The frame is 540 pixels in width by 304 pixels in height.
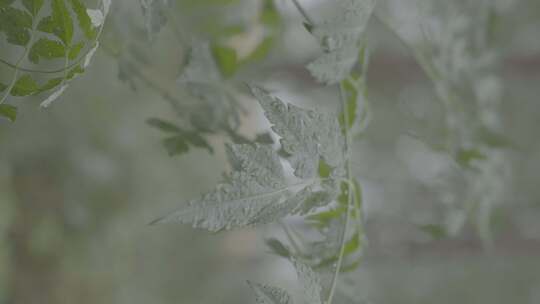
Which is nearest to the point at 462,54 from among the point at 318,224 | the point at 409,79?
the point at 318,224

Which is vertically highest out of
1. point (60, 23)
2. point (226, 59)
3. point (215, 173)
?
point (60, 23)

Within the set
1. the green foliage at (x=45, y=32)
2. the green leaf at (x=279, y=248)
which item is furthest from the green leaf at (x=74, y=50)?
the green leaf at (x=279, y=248)

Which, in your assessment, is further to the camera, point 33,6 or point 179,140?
point 179,140

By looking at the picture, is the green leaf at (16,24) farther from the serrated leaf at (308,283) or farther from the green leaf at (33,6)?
the serrated leaf at (308,283)

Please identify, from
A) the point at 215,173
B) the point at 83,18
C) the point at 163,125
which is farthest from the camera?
the point at 215,173

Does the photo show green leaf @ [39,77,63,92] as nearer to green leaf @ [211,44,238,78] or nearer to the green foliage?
the green foliage

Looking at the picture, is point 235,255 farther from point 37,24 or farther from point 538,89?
point 37,24

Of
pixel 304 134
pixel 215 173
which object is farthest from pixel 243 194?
pixel 215 173

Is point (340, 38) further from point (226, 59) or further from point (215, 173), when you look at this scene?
point (215, 173)
